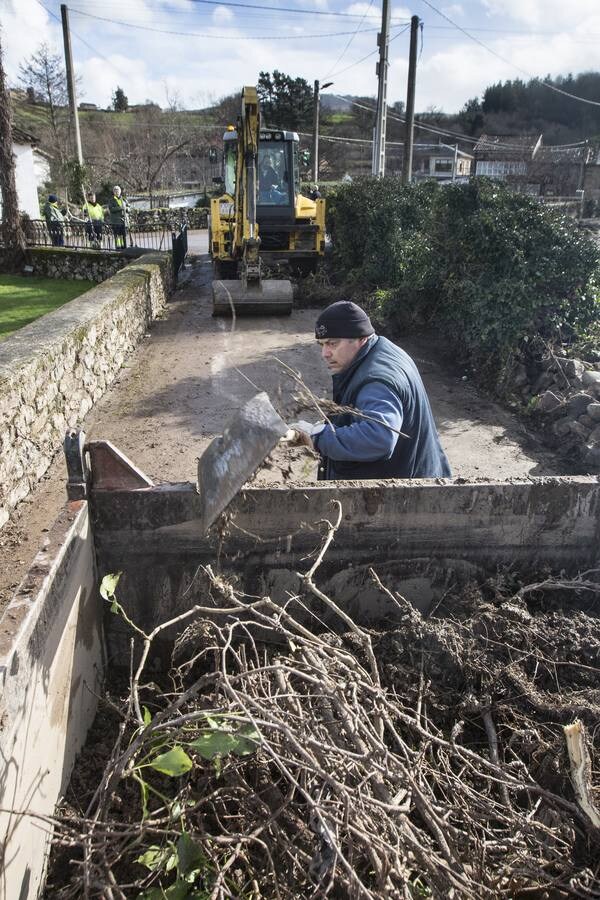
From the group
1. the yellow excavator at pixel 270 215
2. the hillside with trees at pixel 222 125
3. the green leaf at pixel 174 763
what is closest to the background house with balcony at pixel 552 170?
the hillside with trees at pixel 222 125

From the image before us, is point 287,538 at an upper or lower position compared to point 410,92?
lower

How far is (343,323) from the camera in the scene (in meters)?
3.15

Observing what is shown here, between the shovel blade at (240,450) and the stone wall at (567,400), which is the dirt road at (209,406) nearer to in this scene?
the stone wall at (567,400)

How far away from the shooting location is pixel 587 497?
3.04 meters

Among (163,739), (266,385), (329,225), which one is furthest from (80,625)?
(329,225)

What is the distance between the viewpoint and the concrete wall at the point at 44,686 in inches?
69.3

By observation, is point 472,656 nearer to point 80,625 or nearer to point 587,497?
point 587,497

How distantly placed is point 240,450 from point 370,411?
0.91 metres

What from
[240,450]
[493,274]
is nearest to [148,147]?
[493,274]

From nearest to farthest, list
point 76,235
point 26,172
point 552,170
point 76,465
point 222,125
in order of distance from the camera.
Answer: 1. point 76,465
2. point 76,235
3. point 26,172
4. point 552,170
5. point 222,125

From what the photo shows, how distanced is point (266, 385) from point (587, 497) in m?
5.44

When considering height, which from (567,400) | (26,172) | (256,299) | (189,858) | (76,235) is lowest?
(189,858)

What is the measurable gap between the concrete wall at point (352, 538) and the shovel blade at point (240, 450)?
0.47 m

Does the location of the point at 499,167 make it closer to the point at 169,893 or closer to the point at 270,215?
the point at 270,215
